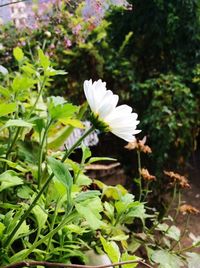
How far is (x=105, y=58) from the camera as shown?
215 cm

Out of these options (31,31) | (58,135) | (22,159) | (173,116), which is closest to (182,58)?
(173,116)

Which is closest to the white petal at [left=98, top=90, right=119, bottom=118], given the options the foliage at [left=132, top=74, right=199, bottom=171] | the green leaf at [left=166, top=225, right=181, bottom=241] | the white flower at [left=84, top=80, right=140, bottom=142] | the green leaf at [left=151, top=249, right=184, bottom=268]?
the white flower at [left=84, top=80, right=140, bottom=142]

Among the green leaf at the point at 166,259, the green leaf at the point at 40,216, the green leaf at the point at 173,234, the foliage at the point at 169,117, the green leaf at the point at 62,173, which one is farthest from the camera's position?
the foliage at the point at 169,117

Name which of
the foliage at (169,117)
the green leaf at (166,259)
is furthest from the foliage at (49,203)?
the foliage at (169,117)

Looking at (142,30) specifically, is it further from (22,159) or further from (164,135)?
(22,159)

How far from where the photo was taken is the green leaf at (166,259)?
831 mm

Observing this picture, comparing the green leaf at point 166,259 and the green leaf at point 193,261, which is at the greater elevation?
the green leaf at point 166,259

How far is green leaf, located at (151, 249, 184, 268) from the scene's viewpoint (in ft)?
2.72

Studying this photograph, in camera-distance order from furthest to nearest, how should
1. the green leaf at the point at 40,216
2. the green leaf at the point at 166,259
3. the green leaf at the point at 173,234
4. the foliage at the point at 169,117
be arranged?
the foliage at the point at 169,117, the green leaf at the point at 173,234, the green leaf at the point at 166,259, the green leaf at the point at 40,216

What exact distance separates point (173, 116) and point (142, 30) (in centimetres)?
54

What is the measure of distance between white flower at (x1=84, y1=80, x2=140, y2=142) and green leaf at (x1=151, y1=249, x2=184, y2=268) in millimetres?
391

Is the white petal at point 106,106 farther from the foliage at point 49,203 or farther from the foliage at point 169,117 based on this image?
the foliage at point 169,117

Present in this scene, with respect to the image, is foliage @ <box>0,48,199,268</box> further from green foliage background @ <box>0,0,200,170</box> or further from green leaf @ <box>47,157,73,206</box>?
green foliage background @ <box>0,0,200,170</box>

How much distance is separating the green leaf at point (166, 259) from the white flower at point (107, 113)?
391 millimetres
